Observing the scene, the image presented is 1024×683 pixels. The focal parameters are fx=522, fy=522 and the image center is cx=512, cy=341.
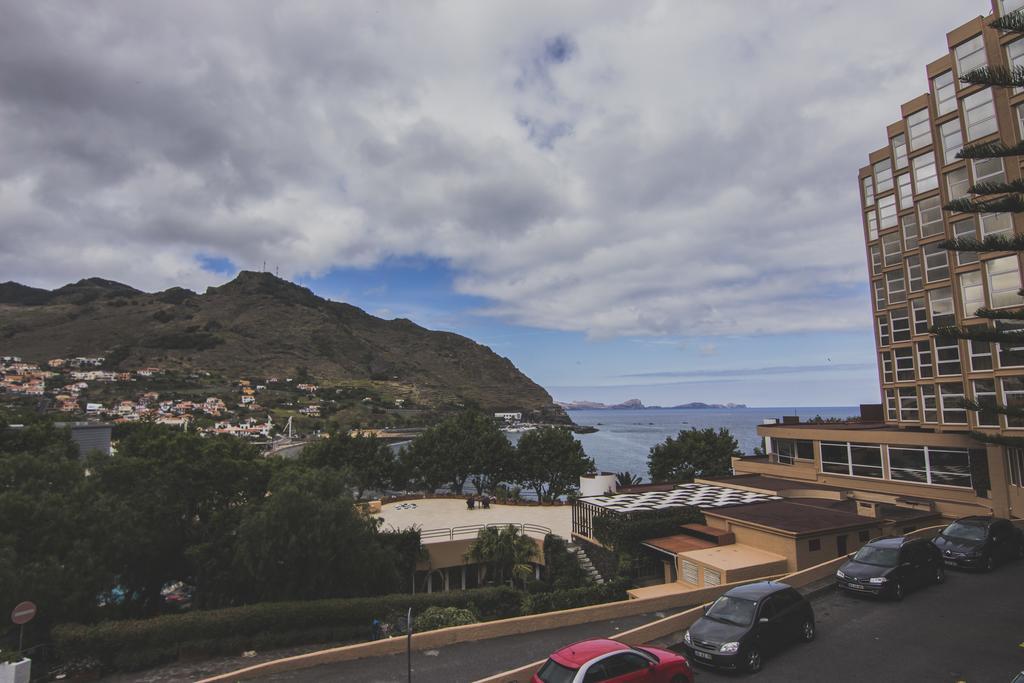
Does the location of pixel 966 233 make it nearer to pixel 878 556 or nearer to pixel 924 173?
pixel 924 173

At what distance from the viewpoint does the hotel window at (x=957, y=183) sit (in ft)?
71.5

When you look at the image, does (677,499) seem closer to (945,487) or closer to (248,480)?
(945,487)

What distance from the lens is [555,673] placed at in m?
8.59

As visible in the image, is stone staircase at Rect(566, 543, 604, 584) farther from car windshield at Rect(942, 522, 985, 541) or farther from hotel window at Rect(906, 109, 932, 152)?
hotel window at Rect(906, 109, 932, 152)

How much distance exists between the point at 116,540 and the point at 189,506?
3372 millimetres

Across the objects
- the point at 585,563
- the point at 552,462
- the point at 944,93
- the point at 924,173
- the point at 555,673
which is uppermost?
the point at 944,93

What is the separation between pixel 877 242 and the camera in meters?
35.0

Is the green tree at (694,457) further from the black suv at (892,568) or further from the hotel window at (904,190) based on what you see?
the black suv at (892,568)

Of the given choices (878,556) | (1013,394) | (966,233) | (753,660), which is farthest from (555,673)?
(966,233)

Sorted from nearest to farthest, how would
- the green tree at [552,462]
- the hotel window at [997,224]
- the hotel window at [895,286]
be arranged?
1. the hotel window at [997,224]
2. the hotel window at [895,286]
3. the green tree at [552,462]

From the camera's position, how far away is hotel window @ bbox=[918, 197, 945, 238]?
81.8 ft

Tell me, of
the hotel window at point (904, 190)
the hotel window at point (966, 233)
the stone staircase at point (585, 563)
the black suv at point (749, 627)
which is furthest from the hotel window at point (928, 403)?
the black suv at point (749, 627)

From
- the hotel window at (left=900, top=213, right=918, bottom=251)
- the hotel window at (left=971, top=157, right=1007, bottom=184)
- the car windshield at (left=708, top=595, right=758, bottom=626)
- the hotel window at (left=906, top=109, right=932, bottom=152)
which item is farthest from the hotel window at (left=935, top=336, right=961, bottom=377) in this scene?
the car windshield at (left=708, top=595, right=758, bottom=626)

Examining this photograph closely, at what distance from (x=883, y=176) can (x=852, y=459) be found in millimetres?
17863
